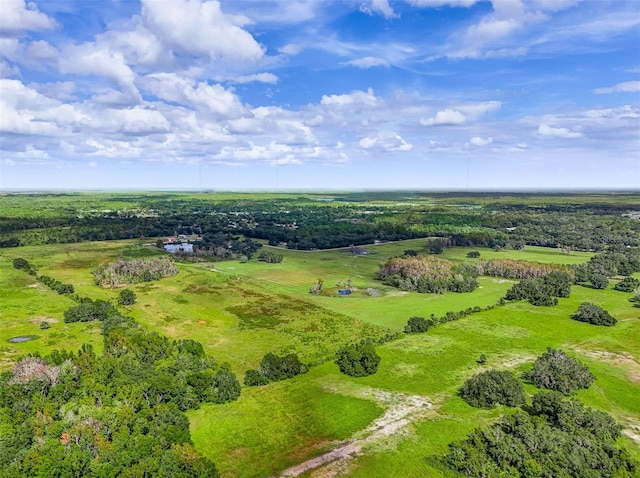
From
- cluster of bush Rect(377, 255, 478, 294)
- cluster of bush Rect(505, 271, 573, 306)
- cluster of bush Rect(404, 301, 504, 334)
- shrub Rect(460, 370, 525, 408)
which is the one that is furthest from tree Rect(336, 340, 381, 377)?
cluster of bush Rect(505, 271, 573, 306)

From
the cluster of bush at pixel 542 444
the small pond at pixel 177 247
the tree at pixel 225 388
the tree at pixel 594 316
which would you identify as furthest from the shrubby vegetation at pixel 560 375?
the small pond at pixel 177 247

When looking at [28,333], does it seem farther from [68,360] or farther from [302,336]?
[302,336]

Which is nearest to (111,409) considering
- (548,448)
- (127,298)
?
(548,448)

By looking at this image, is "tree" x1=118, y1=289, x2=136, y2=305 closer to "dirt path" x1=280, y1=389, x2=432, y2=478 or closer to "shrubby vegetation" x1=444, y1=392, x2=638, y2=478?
"dirt path" x1=280, y1=389, x2=432, y2=478

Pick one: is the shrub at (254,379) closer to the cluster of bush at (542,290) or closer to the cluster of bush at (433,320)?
the cluster of bush at (433,320)

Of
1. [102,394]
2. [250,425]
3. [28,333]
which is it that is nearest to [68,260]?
[28,333]

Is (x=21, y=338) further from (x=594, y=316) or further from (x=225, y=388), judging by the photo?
(x=594, y=316)
